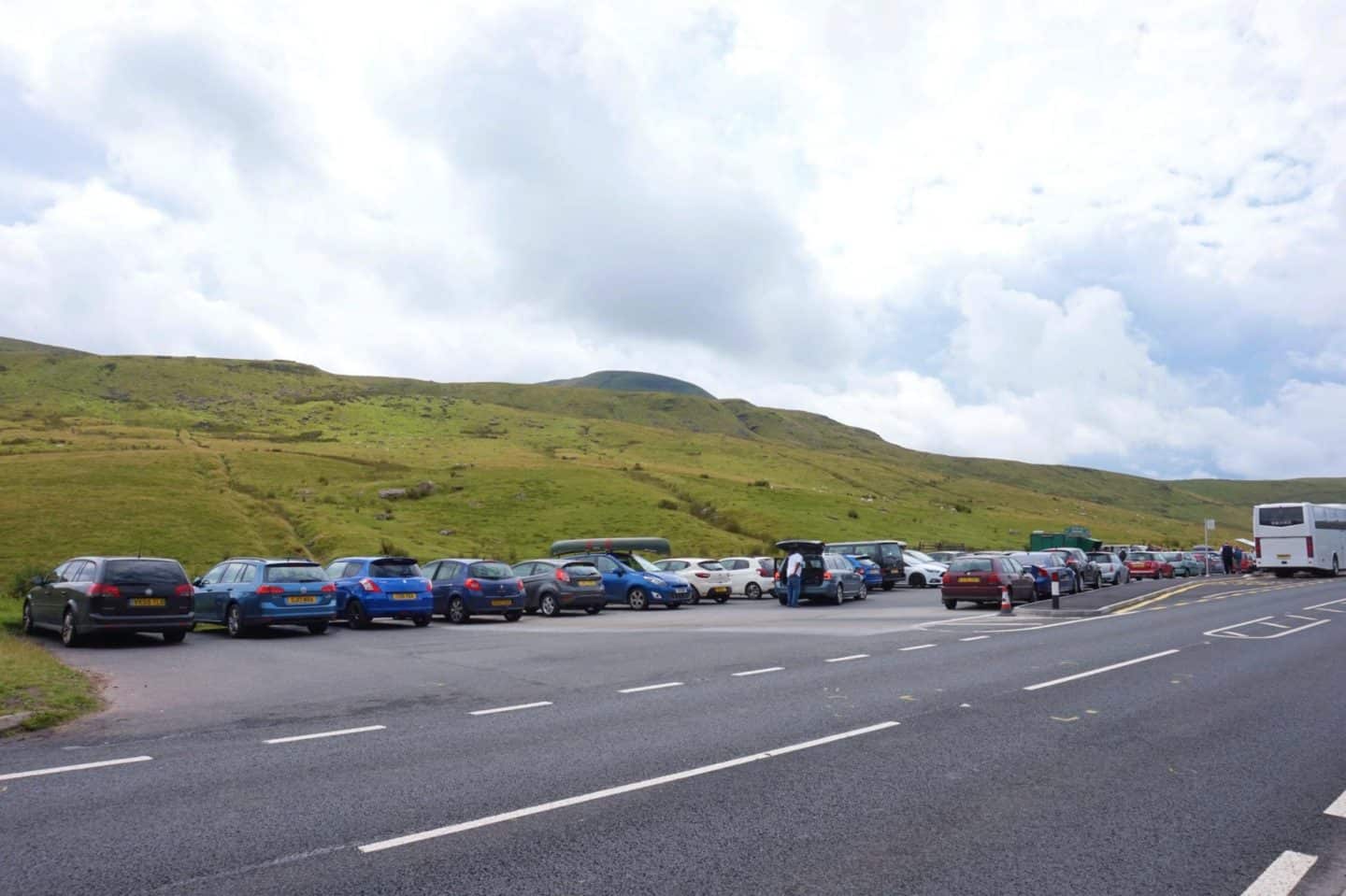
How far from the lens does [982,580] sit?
25578mm

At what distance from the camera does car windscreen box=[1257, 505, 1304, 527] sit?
42.9 m

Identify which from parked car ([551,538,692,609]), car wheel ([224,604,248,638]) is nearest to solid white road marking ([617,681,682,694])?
car wheel ([224,604,248,638])

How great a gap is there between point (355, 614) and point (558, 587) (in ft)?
19.6

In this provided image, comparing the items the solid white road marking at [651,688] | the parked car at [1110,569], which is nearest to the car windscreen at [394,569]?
the solid white road marking at [651,688]

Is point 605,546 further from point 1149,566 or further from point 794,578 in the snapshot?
point 1149,566

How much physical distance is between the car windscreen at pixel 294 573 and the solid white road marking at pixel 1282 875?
1799cm

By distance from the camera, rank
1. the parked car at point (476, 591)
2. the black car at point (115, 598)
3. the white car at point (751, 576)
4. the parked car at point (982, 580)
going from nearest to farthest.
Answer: the black car at point (115, 598) < the parked car at point (476, 591) < the parked car at point (982, 580) < the white car at point (751, 576)

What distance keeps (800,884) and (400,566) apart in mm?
18553

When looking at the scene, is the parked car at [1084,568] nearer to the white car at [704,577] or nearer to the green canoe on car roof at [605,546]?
the white car at [704,577]

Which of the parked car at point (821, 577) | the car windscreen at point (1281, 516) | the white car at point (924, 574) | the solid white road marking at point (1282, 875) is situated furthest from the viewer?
the car windscreen at point (1281, 516)

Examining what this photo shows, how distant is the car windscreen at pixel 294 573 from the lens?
1902 cm

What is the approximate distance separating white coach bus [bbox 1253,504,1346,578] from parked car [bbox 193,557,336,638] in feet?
136

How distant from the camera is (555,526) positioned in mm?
55906

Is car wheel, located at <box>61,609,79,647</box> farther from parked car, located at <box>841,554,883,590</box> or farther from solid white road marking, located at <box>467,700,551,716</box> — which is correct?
parked car, located at <box>841,554,883,590</box>
